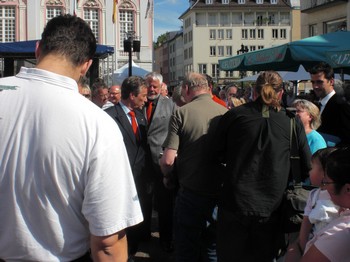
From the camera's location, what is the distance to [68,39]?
6.08 ft

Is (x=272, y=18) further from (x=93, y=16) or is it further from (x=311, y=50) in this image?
(x=311, y=50)

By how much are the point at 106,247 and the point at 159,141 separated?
10.1ft

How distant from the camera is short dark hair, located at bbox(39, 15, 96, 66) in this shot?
6.06 feet

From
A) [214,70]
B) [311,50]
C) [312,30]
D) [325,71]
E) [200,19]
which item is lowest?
[325,71]

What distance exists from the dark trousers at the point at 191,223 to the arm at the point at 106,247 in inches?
84.8

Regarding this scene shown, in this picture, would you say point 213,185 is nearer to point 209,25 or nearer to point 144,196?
point 144,196

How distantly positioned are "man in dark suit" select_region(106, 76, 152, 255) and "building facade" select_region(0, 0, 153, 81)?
30.4 metres

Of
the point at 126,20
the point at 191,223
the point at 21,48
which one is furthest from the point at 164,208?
the point at 126,20

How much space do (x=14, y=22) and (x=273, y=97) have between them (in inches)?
1412

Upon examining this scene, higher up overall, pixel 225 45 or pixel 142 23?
pixel 225 45

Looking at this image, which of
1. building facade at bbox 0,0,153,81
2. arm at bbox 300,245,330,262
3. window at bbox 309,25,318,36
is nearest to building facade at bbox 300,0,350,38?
window at bbox 309,25,318,36

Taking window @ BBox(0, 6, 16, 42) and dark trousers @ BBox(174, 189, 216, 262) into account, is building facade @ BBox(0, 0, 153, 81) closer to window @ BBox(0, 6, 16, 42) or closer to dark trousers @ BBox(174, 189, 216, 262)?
window @ BBox(0, 6, 16, 42)

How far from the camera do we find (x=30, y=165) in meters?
1.75

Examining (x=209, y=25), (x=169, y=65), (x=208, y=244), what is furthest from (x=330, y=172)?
(x=169, y=65)
